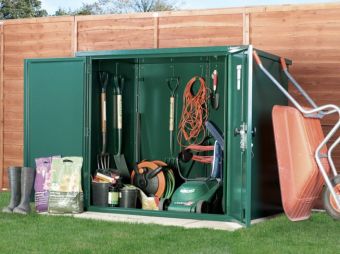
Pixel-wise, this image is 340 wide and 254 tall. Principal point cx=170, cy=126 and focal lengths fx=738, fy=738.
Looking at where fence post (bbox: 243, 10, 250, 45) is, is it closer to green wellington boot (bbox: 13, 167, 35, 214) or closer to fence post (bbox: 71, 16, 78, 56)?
fence post (bbox: 71, 16, 78, 56)

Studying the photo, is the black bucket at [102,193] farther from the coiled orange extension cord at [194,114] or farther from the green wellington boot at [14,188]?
the coiled orange extension cord at [194,114]

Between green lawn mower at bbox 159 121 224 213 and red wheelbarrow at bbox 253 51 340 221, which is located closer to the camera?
red wheelbarrow at bbox 253 51 340 221

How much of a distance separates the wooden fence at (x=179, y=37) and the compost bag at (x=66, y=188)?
2.12m

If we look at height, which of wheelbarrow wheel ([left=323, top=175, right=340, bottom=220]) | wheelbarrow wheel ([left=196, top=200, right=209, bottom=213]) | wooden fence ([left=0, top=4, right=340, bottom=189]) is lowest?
wheelbarrow wheel ([left=196, top=200, right=209, bottom=213])

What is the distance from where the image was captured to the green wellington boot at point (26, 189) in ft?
26.8

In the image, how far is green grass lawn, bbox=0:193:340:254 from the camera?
610 cm

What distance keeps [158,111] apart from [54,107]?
1352mm

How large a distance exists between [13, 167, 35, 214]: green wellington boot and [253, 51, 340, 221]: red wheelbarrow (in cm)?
284

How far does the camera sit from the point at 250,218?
734cm

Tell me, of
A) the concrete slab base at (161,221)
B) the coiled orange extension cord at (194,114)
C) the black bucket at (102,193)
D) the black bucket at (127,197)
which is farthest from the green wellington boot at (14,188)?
the coiled orange extension cord at (194,114)

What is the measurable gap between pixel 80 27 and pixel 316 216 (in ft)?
13.6

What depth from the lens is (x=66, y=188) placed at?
26.8 feet

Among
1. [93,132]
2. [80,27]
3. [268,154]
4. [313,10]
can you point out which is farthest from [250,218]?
[80,27]

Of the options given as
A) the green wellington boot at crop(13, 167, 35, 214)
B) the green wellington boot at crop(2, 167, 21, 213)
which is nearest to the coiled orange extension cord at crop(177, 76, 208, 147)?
the green wellington boot at crop(13, 167, 35, 214)
